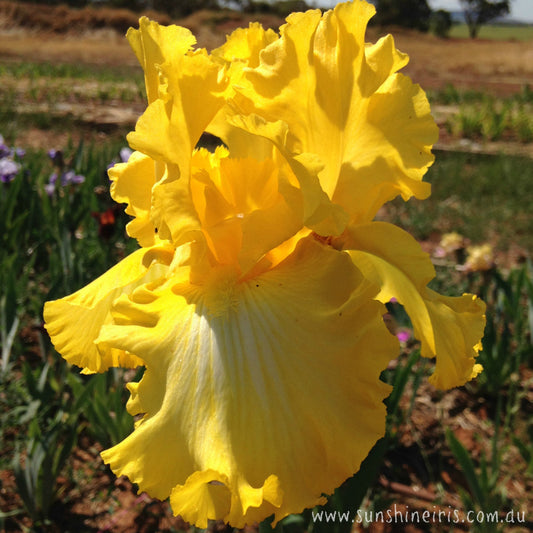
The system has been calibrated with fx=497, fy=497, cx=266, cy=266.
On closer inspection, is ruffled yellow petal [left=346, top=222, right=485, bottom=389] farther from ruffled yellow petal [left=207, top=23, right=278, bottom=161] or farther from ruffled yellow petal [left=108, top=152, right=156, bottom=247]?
ruffled yellow petal [left=108, top=152, right=156, bottom=247]

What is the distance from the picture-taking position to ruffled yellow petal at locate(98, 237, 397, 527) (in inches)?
28.2

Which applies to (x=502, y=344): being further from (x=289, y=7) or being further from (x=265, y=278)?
(x=289, y=7)

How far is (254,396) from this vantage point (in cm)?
74

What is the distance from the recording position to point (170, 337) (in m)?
0.80

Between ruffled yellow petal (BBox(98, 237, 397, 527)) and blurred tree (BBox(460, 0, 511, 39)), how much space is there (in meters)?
63.3

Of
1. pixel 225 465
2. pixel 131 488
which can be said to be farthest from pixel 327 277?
pixel 131 488

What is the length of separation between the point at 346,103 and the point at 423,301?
15.8 inches

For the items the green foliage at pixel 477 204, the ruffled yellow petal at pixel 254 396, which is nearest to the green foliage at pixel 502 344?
the ruffled yellow petal at pixel 254 396

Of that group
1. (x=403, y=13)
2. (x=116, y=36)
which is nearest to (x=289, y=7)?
(x=403, y=13)

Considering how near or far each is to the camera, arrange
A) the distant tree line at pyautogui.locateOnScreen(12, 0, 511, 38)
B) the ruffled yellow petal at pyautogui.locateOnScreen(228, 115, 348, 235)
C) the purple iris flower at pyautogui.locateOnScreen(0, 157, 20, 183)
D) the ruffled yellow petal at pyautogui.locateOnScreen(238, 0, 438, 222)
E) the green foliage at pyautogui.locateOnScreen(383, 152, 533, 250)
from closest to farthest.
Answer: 1. the ruffled yellow petal at pyautogui.locateOnScreen(228, 115, 348, 235)
2. the ruffled yellow petal at pyautogui.locateOnScreen(238, 0, 438, 222)
3. the purple iris flower at pyautogui.locateOnScreen(0, 157, 20, 183)
4. the green foliage at pyautogui.locateOnScreen(383, 152, 533, 250)
5. the distant tree line at pyautogui.locateOnScreen(12, 0, 511, 38)

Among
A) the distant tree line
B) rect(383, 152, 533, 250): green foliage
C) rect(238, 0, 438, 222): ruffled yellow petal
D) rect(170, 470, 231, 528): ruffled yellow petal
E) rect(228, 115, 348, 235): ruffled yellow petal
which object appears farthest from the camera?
the distant tree line

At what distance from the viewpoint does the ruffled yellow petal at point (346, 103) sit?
92cm

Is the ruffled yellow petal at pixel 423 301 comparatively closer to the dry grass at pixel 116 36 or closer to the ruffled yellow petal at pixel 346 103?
the ruffled yellow petal at pixel 346 103

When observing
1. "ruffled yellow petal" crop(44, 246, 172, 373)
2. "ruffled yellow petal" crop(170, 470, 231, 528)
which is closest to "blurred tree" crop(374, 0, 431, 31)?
"ruffled yellow petal" crop(44, 246, 172, 373)
